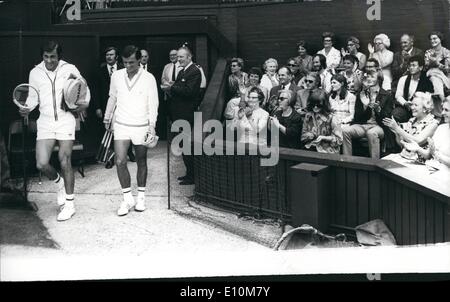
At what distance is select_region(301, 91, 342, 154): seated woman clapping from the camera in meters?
6.47

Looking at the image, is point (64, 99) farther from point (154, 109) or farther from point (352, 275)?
point (352, 275)

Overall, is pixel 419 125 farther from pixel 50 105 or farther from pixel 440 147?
pixel 50 105

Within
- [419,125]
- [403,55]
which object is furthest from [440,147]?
[403,55]

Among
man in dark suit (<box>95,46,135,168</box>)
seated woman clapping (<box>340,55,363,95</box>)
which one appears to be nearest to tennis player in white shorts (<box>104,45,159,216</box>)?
man in dark suit (<box>95,46,135,168</box>)

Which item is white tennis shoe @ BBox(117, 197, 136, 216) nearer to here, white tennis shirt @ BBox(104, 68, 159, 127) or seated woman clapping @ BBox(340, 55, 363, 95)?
white tennis shirt @ BBox(104, 68, 159, 127)

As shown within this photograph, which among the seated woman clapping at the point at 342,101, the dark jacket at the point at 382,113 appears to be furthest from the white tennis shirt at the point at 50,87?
the dark jacket at the point at 382,113

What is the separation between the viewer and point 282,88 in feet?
24.1

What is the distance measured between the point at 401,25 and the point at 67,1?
4.71m

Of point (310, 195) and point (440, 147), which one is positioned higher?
point (440, 147)

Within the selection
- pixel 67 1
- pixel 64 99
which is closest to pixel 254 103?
pixel 64 99

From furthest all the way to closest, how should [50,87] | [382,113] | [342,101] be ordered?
[342,101] → [382,113] → [50,87]

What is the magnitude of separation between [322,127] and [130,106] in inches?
78.0

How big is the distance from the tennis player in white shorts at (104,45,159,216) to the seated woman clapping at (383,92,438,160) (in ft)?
7.68

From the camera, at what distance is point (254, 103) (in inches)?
270
